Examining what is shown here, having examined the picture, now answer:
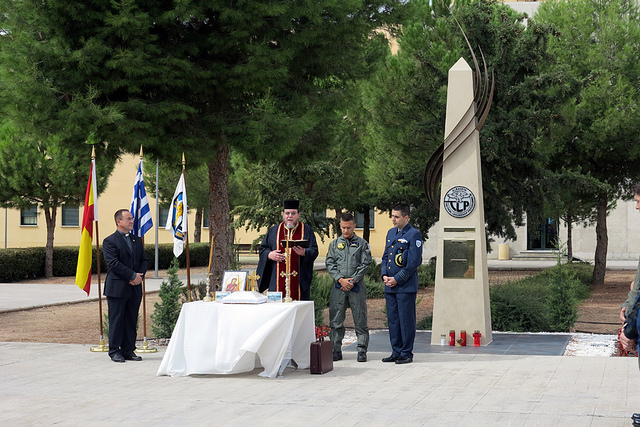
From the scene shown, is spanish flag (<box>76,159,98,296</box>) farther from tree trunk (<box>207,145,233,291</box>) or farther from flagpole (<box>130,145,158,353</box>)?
tree trunk (<box>207,145,233,291</box>)

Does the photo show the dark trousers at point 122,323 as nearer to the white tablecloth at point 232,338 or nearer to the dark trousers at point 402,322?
the white tablecloth at point 232,338

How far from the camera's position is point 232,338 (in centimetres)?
923

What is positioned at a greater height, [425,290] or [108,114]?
[108,114]

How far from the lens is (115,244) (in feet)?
34.8

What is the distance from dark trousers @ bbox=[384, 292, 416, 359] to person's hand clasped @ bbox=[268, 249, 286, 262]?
4.44 ft

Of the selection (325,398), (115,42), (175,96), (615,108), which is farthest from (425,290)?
(325,398)

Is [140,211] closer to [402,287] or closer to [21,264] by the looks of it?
[402,287]

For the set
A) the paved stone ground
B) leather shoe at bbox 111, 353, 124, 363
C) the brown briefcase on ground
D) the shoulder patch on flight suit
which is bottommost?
the paved stone ground

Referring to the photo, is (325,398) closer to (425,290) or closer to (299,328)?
(299,328)

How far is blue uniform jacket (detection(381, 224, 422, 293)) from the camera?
34.0 ft

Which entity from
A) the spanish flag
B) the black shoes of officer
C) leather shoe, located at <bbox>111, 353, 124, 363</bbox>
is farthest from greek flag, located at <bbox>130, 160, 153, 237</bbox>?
the black shoes of officer

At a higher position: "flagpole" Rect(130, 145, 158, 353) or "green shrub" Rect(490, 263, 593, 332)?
"flagpole" Rect(130, 145, 158, 353)

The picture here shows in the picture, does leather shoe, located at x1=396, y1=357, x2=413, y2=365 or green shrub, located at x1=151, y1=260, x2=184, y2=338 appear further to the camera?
green shrub, located at x1=151, y1=260, x2=184, y2=338

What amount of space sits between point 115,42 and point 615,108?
49.5 feet
